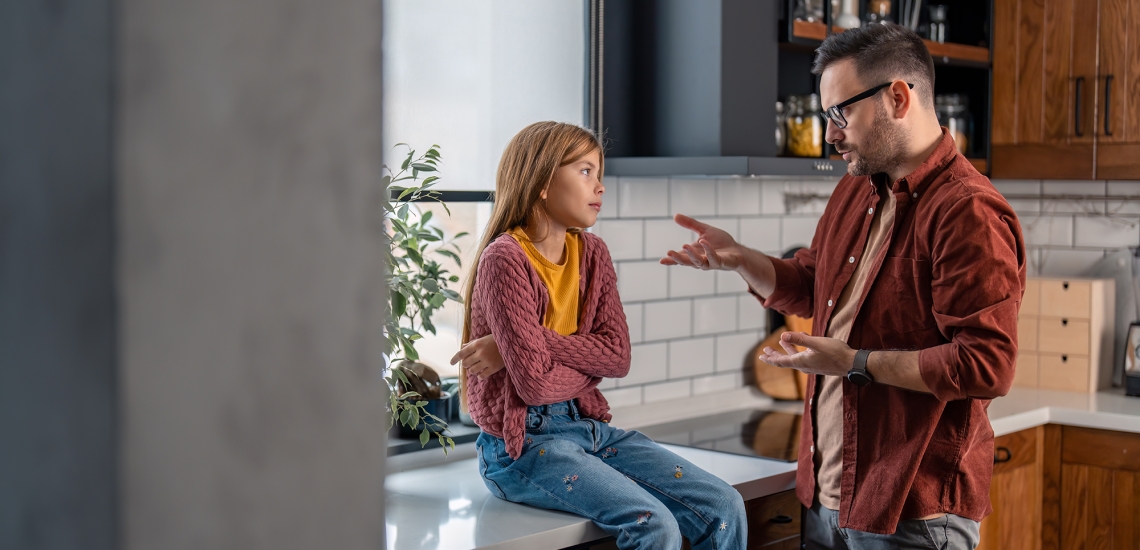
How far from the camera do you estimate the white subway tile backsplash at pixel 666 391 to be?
253cm

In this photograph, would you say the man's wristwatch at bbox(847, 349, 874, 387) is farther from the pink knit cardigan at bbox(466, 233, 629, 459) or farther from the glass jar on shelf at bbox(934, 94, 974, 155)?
the glass jar on shelf at bbox(934, 94, 974, 155)

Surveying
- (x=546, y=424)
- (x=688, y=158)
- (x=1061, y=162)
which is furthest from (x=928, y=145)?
(x=1061, y=162)

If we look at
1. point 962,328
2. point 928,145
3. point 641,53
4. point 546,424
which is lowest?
point 546,424

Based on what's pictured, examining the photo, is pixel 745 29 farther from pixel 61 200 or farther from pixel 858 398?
pixel 61 200

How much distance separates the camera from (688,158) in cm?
222

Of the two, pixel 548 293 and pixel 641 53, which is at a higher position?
pixel 641 53

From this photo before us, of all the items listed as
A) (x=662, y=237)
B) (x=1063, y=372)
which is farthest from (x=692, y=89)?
(x=1063, y=372)

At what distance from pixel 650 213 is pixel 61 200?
229 centimetres

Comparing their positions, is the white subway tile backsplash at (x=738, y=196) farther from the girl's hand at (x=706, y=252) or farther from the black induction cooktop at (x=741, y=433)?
the girl's hand at (x=706, y=252)

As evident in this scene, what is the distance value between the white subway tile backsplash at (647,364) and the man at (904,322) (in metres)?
0.78

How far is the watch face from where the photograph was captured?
1.56m

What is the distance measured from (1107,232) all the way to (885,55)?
1978 mm

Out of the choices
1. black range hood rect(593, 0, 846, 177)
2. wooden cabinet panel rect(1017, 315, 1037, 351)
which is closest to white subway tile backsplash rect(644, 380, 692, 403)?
black range hood rect(593, 0, 846, 177)

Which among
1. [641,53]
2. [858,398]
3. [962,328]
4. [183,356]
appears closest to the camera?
[183,356]
